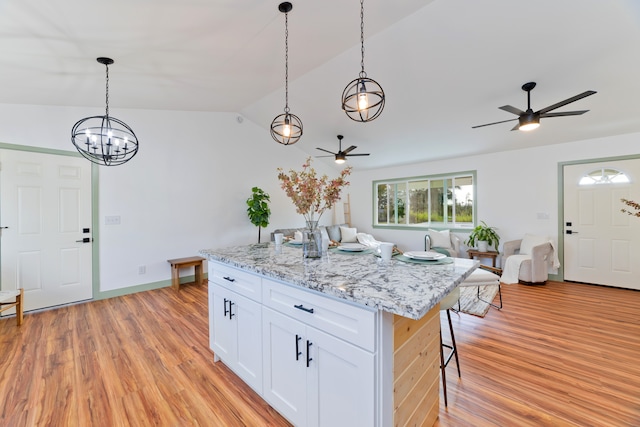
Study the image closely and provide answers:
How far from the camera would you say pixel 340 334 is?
1.24 meters

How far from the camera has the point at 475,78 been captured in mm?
3297

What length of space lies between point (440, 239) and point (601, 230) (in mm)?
2436

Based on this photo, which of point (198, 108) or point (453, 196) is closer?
point (198, 108)

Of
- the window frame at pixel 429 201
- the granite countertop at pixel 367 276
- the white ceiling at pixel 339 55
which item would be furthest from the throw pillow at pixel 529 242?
the granite countertop at pixel 367 276

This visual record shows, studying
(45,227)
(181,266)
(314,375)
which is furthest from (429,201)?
(45,227)

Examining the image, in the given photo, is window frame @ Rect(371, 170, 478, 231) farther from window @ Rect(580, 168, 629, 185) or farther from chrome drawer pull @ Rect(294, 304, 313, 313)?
chrome drawer pull @ Rect(294, 304, 313, 313)

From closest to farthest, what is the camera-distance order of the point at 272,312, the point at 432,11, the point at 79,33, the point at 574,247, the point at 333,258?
the point at 272,312 → the point at 333,258 → the point at 79,33 → the point at 432,11 → the point at 574,247

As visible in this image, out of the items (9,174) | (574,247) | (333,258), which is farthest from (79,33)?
(574,247)

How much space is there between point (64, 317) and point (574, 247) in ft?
25.4

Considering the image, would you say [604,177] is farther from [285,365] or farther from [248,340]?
[248,340]

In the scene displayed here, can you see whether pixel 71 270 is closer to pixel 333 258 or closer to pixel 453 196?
pixel 333 258

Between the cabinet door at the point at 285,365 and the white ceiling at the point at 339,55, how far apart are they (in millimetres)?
2397

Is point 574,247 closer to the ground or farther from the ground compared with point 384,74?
closer to the ground

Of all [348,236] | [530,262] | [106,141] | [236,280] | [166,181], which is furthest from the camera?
[348,236]
